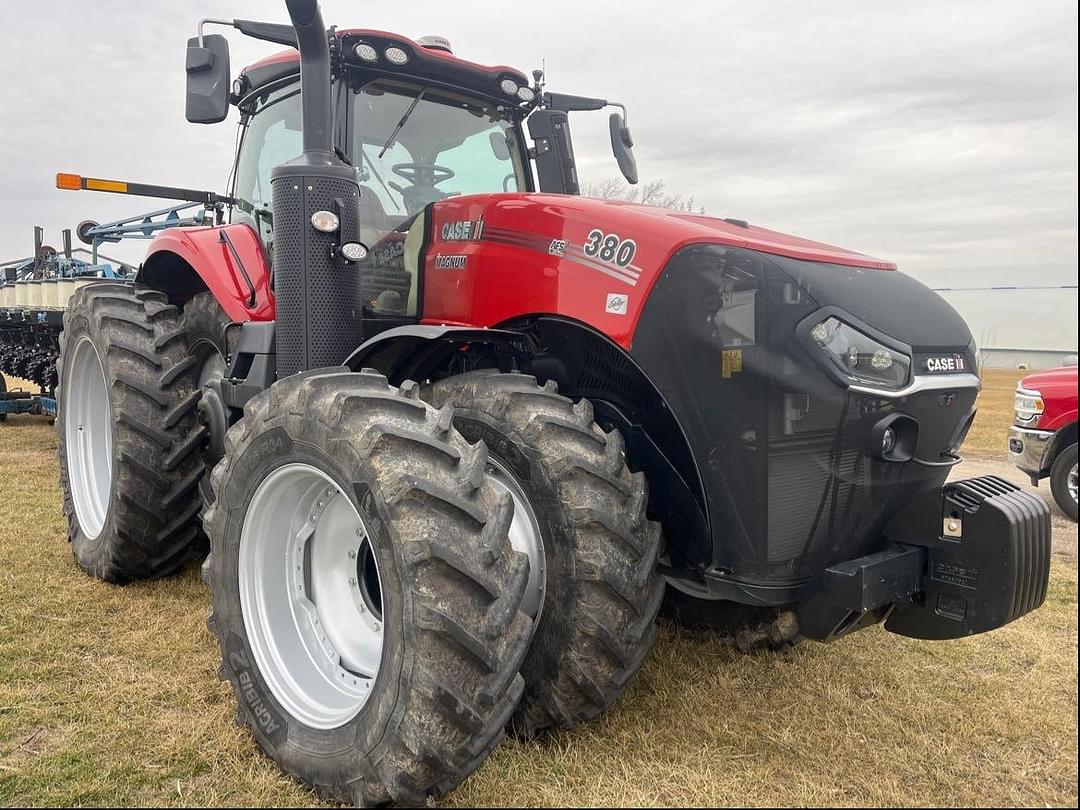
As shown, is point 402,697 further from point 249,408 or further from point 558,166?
point 558,166

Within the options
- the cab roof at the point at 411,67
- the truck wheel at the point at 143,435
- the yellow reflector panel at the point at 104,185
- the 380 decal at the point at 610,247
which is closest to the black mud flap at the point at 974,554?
the 380 decal at the point at 610,247

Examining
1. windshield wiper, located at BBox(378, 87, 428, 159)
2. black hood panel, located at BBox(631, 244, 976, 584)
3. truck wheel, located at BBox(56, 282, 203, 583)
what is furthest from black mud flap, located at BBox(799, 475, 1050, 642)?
truck wheel, located at BBox(56, 282, 203, 583)

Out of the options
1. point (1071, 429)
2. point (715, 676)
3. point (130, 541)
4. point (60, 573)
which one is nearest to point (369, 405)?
point (715, 676)

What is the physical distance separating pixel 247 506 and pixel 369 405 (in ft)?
2.12

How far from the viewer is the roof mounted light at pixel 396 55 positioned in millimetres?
3420

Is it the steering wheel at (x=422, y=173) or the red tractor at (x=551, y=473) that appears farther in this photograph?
the steering wheel at (x=422, y=173)

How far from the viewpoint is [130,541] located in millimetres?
4008

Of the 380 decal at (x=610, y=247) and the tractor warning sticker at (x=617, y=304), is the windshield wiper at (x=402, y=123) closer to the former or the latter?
the 380 decal at (x=610, y=247)

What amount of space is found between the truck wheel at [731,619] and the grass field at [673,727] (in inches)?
3.0

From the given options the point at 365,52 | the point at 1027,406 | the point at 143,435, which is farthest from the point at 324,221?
the point at 1027,406

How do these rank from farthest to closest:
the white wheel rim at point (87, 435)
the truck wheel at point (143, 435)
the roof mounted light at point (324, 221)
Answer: the white wheel rim at point (87, 435), the truck wheel at point (143, 435), the roof mounted light at point (324, 221)

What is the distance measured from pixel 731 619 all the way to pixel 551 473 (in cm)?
124

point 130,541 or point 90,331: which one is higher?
point 90,331

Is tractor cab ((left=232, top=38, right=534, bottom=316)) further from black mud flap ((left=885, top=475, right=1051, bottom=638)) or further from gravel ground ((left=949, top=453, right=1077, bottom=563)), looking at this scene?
gravel ground ((left=949, top=453, right=1077, bottom=563))
